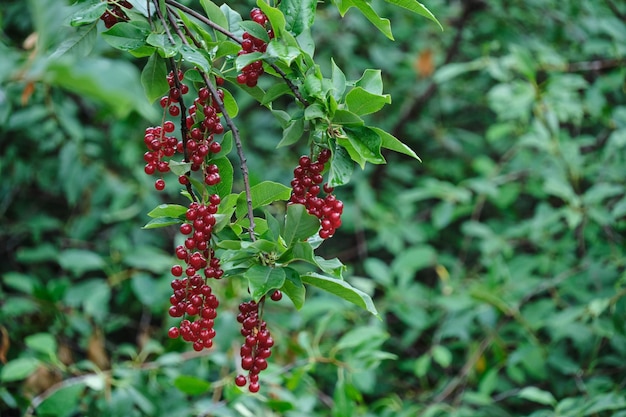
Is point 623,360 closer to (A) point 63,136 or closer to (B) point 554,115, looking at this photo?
(B) point 554,115

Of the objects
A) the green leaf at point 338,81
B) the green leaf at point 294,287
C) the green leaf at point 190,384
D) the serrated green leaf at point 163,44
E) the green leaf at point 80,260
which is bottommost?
the green leaf at point 80,260

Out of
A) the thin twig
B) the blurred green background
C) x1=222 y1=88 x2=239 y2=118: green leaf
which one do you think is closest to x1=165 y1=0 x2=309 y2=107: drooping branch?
the thin twig

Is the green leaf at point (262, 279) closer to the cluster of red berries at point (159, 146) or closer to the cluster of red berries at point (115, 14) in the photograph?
the cluster of red berries at point (159, 146)

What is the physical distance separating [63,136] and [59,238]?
398 millimetres

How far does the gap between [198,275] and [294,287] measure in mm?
119

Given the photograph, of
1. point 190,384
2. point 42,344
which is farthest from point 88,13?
point 42,344

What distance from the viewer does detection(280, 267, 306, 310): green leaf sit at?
0.73m

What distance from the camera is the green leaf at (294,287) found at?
0.73 metres

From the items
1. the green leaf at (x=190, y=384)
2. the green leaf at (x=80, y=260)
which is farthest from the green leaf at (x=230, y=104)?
the green leaf at (x=80, y=260)

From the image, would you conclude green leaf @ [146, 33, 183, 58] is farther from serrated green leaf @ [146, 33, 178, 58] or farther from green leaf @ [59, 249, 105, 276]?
green leaf @ [59, 249, 105, 276]

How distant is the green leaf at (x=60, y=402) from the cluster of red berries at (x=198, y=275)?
624 mm

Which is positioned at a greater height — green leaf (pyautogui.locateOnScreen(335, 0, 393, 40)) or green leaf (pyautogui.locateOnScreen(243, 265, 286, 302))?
green leaf (pyautogui.locateOnScreen(335, 0, 393, 40))

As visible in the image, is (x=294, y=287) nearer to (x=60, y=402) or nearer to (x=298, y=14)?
(x=298, y=14)

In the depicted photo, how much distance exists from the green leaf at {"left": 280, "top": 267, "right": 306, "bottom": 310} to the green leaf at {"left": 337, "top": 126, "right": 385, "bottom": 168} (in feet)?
0.49
